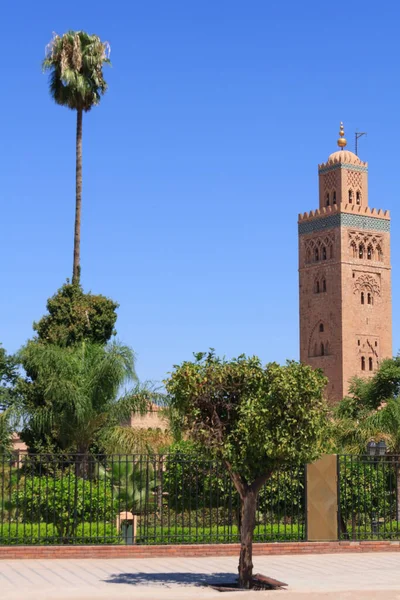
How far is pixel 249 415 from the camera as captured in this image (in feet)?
46.8

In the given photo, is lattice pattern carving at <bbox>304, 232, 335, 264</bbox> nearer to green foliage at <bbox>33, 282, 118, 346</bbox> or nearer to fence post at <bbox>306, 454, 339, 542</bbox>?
green foliage at <bbox>33, 282, 118, 346</bbox>

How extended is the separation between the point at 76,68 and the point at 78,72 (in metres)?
0.16

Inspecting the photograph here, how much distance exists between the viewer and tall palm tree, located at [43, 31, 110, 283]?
1410 inches

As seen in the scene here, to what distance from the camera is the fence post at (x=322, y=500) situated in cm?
1933

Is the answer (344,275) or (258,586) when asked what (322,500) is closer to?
(258,586)

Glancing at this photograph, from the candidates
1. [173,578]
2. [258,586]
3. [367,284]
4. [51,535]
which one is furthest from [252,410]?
[367,284]

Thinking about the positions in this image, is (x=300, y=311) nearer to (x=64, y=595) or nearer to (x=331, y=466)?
(x=331, y=466)

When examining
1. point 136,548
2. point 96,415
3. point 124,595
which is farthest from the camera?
point 96,415

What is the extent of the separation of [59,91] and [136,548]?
21439 millimetres

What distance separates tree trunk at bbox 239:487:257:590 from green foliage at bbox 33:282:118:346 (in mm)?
17539

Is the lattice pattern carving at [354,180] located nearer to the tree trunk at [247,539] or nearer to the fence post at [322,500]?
the fence post at [322,500]

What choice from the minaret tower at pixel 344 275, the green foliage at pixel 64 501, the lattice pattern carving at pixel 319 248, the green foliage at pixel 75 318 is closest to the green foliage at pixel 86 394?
the green foliage at pixel 75 318

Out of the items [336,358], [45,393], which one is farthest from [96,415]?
[336,358]

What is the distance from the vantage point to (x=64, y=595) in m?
13.6
